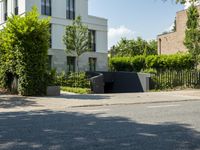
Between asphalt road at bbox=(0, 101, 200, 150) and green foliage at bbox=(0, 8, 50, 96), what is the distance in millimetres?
8651

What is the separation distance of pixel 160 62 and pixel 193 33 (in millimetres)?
5190

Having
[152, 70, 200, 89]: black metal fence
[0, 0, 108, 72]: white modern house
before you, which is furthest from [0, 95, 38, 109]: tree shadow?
[0, 0, 108, 72]: white modern house

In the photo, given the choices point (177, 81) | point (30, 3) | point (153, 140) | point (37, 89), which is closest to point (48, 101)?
point (37, 89)

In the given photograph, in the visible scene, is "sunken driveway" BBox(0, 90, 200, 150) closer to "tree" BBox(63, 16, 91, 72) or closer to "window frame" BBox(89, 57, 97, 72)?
"tree" BBox(63, 16, 91, 72)

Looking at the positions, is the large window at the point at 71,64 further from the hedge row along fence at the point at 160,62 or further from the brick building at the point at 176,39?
the brick building at the point at 176,39

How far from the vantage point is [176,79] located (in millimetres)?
29438

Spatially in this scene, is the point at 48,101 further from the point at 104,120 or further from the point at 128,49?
the point at 128,49

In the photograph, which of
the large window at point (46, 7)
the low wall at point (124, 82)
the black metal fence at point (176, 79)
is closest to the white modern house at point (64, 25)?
the large window at point (46, 7)

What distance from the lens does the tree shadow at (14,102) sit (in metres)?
16.5

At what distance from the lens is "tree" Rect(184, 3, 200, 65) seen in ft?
110

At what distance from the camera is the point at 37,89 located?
20.8 metres

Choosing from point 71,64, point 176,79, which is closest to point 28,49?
point 176,79

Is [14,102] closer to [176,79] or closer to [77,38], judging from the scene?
[176,79]

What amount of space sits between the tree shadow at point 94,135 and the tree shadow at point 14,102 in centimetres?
544
